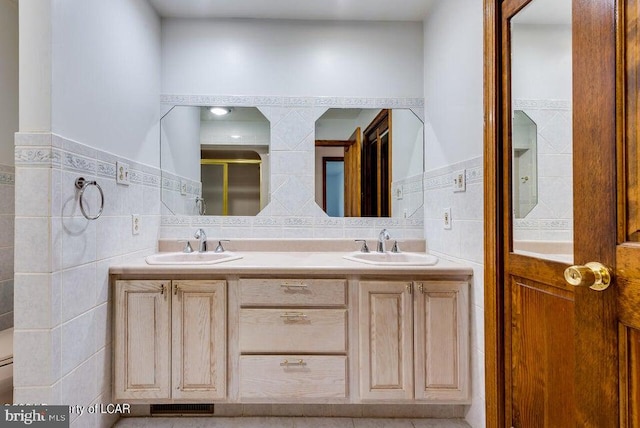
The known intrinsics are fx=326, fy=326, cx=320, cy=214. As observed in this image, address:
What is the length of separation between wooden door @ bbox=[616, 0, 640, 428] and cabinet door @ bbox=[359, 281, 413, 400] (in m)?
0.87

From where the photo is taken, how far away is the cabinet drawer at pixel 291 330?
1.60 metres

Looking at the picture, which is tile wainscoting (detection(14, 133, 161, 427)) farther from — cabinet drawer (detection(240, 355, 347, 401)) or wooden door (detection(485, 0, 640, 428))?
wooden door (detection(485, 0, 640, 428))

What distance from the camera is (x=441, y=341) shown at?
1606 millimetres

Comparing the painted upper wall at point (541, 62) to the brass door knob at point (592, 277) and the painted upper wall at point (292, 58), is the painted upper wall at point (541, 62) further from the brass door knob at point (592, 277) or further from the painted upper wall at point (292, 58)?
the painted upper wall at point (292, 58)

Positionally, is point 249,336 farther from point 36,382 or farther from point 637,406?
point 637,406

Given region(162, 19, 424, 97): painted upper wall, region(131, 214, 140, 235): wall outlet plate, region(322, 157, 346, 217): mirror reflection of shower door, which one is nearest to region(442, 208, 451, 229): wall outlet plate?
region(322, 157, 346, 217): mirror reflection of shower door

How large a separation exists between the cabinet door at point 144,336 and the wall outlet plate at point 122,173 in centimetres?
51

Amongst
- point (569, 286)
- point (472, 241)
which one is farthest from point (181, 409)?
point (569, 286)

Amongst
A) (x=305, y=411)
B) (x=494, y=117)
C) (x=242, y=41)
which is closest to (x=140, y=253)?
(x=305, y=411)

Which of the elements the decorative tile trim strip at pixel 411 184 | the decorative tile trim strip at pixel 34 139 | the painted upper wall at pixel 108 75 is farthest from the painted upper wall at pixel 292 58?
the decorative tile trim strip at pixel 34 139

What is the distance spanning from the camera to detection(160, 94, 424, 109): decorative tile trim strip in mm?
2170

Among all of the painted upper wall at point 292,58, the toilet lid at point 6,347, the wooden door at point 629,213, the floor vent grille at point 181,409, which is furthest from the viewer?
the painted upper wall at point 292,58

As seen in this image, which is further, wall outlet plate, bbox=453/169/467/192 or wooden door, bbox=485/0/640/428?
wall outlet plate, bbox=453/169/467/192

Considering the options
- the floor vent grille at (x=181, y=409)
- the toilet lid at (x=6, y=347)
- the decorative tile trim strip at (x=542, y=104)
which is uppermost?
the decorative tile trim strip at (x=542, y=104)
